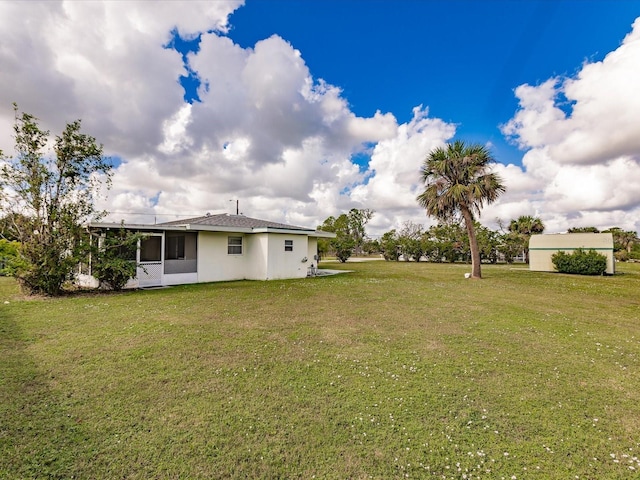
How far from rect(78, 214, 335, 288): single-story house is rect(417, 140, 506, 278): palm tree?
7561mm

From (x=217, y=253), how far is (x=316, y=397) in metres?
12.6

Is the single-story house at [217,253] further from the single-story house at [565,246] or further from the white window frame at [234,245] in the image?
the single-story house at [565,246]

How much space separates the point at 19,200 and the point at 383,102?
647 inches

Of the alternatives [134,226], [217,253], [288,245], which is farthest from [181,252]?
[288,245]

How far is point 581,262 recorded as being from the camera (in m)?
18.9

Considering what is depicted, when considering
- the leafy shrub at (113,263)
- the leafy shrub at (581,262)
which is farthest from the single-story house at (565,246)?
the leafy shrub at (113,263)

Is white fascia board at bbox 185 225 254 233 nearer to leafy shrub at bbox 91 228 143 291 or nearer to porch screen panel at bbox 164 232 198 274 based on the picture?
porch screen panel at bbox 164 232 198 274

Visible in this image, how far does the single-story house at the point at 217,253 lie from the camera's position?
43.6 ft

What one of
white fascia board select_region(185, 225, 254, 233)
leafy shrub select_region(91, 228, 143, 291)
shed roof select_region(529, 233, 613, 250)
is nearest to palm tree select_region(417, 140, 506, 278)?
shed roof select_region(529, 233, 613, 250)

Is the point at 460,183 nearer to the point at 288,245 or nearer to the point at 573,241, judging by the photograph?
the point at 288,245

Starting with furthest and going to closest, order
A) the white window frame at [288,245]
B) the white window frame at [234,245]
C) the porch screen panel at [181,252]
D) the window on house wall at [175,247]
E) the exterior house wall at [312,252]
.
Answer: the exterior house wall at [312,252] → the white window frame at [288,245] → the white window frame at [234,245] → the window on house wall at [175,247] → the porch screen panel at [181,252]

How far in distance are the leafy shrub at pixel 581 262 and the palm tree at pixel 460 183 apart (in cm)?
789

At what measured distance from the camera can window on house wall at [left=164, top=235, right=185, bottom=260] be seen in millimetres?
15105

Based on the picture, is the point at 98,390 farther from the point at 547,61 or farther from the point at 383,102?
the point at 547,61
